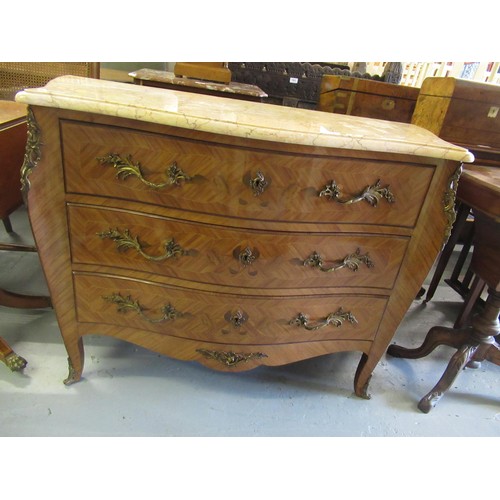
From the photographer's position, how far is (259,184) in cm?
94

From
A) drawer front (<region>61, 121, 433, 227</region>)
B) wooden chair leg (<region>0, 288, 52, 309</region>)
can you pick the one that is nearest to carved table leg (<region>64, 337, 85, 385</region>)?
wooden chair leg (<region>0, 288, 52, 309</region>)

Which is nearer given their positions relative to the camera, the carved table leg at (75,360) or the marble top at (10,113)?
the carved table leg at (75,360)

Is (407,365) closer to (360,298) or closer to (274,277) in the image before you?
(360,298)

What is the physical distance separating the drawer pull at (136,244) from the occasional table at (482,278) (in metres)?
1.06

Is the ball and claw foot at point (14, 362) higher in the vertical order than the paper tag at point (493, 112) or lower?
lower

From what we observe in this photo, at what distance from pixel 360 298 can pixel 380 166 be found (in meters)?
0.46

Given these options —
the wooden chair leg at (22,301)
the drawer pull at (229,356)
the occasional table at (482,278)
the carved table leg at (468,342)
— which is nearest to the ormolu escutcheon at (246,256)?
the drawer pull at (229,356)

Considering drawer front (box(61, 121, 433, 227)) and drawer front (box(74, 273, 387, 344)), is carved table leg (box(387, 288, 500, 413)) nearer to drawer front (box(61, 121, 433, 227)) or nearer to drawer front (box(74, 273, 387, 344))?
drawer front (box(74, 273, 387, 344))

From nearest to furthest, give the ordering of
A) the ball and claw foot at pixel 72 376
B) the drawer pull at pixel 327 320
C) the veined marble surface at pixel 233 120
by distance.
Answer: the veined marble surface at pixel 233 120, the drawer pull at pixel 327 320, the ball and claw foot at pixel 72 376

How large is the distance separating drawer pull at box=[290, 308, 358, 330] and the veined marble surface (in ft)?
1.88

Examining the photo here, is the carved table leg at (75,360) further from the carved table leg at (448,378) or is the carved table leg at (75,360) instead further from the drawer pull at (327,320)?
the carved table leg at (448,378)

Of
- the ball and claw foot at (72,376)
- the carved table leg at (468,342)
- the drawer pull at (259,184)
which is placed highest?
the drawer pull at (259,184)

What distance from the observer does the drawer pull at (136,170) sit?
0.94 m

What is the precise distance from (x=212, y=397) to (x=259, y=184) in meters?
0.94
